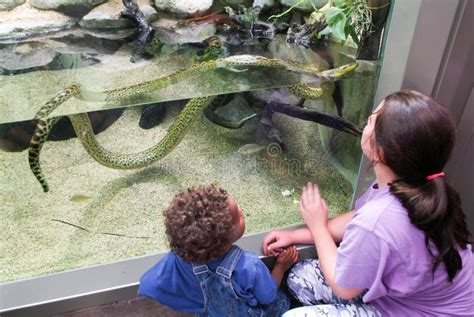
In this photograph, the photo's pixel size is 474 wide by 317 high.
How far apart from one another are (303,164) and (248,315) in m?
0.85

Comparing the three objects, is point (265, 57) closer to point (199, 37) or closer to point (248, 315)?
point (199, 37)

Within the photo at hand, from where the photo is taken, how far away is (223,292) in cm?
110

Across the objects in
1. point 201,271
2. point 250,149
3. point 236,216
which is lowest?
point 250,149

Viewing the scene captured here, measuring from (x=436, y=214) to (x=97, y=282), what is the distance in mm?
1130

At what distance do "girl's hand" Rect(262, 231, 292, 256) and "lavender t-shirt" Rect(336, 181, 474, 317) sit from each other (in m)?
0.44

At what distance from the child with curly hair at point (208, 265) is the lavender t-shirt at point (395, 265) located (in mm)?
255

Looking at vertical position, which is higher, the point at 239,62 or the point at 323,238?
the point at 239,62

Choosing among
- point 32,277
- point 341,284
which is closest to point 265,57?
point 341,284

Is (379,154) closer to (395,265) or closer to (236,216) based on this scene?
(395,265)

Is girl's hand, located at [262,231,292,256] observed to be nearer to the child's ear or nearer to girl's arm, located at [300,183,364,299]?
girl's arm, located at [300,183,364,299]

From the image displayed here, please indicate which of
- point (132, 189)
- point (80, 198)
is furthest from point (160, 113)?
point (80, 198)

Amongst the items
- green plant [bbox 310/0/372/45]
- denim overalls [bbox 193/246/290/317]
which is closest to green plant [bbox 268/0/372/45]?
green plant [bbox 310/0/372/45]

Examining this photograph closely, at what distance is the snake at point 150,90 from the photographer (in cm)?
149

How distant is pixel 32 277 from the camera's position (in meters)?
1.43
